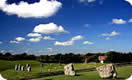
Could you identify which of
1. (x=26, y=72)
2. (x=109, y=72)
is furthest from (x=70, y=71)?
(x=26, y=72)

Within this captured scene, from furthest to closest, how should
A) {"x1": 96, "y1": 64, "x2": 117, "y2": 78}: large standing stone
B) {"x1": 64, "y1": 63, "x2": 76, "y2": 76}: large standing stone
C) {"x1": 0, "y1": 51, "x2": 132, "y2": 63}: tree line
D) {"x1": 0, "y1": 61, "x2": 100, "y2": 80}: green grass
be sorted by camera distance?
{"x1": 0, "y1": 51, "x2": 132, "y2": 63}: tree line → {"x1": 0, "y1": 61, "x2": 100, "y2": 80}: green grass → {"x1": 64, "y1": 63, "x2": 76, "y2": 76}: large standing stone → {"x1": 96, "y1": 64, "x2": 117, "y2": 78}: large standing stone

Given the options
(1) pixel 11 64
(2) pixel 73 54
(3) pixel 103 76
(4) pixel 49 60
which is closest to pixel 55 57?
(4) pixel 49 60

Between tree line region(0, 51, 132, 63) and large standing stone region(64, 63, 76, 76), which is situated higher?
tree line region(0, 51, 132, 63)

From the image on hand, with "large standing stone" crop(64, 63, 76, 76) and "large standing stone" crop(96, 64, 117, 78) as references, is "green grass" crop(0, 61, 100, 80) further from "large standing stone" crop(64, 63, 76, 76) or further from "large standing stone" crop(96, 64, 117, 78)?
"large standing stone" crop(96, 64, 117, 78)

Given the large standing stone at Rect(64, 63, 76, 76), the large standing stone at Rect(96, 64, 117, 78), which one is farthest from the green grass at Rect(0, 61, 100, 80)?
the large standing stone at Rect(96, 64, 117, 78)

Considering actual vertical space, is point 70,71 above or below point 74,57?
below

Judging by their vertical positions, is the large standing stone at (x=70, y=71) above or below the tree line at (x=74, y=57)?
below

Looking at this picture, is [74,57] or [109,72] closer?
[109,72]

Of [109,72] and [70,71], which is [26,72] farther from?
[109,72]

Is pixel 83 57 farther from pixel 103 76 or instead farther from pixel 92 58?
pixel 103 76

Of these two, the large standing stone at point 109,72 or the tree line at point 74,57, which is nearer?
the large standing stone at point 109,72

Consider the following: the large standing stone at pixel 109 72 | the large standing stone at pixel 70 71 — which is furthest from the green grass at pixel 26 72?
the large standing stone at pixel 109 72

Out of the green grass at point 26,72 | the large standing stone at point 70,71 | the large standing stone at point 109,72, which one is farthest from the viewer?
the green grass at point 26,72

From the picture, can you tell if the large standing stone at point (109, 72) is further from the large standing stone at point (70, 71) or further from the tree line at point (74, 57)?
the tree line at point (74, 57)
